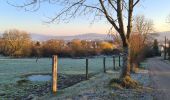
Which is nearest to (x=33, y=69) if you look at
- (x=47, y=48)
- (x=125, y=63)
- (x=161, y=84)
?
(x=161, y=84)

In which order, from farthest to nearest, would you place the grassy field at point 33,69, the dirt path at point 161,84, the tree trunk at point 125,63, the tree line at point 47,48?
the tree line at point 47,48
the grassy field at point 33,69
the tree trunk at point 125,63
the dirt path at point 161,84

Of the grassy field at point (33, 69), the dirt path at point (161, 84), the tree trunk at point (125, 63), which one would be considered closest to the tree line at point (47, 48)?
the grassy field at point (33, 69)

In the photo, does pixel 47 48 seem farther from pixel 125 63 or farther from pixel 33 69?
pixel 125 63

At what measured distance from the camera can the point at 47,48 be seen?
109m

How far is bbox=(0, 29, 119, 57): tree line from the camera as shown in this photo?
10938 cm

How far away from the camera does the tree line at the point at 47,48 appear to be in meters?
109

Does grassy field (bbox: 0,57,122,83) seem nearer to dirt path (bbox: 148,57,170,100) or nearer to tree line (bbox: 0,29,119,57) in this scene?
dirt path (bbox: 148,57,170,100)

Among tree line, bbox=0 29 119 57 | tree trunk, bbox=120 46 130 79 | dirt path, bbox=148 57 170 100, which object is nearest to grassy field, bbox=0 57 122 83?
dirt path, bbox=148 57 170 100

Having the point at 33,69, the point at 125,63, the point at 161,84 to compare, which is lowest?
the point at 33,69

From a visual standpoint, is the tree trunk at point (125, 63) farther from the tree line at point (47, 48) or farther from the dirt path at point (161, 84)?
the tree line at point (47, 48)

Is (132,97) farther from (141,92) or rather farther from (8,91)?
(8,91)

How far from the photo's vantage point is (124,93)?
15711 mm

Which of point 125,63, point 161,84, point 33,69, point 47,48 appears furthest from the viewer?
point 47,48

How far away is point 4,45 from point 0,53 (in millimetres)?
5472
